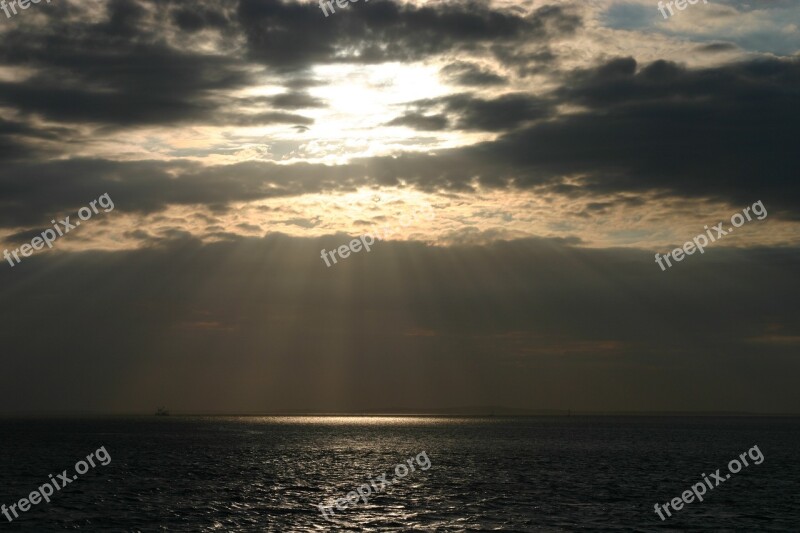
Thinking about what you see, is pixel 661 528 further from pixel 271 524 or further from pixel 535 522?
pixel 271 524

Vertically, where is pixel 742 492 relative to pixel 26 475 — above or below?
Answer: below

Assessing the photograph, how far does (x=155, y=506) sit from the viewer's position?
6456cm

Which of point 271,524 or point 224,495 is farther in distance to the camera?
point 224,495

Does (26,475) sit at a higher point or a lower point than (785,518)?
higher

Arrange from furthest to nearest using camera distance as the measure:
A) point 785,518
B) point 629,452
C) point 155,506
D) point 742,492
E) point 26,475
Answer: point 629,452 < point 26,475 < point 742,492 < point 155,506 < point 785,518

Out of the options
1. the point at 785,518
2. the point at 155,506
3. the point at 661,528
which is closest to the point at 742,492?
the point at 785,518

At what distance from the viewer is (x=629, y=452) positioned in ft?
493

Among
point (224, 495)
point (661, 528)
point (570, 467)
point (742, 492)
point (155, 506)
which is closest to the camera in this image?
point (661, 528)

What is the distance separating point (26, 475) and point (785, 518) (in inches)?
3052

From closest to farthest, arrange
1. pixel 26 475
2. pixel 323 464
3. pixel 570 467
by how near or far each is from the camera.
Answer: pixel 26 475 → pixel 570 467 → pixel 323 464

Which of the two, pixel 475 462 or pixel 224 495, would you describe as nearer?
pixel 224 495

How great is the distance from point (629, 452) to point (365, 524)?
106 meters

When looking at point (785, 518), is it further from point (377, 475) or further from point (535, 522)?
point (377, 475)

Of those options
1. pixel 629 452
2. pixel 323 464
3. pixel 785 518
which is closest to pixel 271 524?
pixel 785 518
